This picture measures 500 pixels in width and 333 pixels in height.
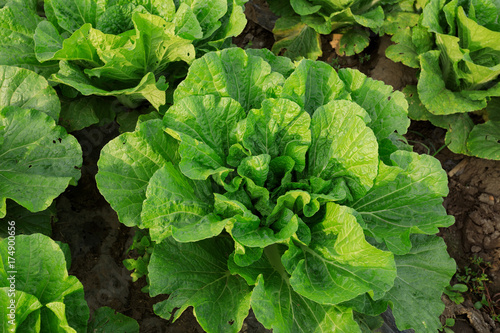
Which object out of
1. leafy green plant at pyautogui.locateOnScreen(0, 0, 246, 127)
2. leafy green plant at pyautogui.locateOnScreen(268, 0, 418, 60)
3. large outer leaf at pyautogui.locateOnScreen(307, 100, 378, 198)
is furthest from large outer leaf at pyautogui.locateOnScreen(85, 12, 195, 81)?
leafy green plant at pyautogui.locateOnScreen(268, 0, 418, 60)

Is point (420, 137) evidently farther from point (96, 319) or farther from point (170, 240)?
point (96, 319)

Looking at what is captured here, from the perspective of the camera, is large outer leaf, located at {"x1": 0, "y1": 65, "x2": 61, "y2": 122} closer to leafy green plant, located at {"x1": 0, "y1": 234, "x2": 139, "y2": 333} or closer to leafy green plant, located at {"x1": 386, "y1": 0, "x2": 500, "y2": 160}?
leafy green plant, located at {"x1": 0, "y1": 234, "x2": 139, "y2": 333}

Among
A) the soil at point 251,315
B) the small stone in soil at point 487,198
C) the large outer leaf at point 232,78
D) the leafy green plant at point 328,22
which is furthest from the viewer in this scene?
the leafy green plant at point 328,22

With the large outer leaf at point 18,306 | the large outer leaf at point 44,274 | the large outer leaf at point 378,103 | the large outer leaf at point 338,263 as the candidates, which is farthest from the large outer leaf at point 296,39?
the large outer leaf at point 18,306

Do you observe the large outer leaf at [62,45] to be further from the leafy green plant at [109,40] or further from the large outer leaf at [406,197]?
the large outer leaf at [406,197]

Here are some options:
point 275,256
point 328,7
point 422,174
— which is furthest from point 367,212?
point 328,7

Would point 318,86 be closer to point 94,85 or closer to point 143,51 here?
point 143,51
